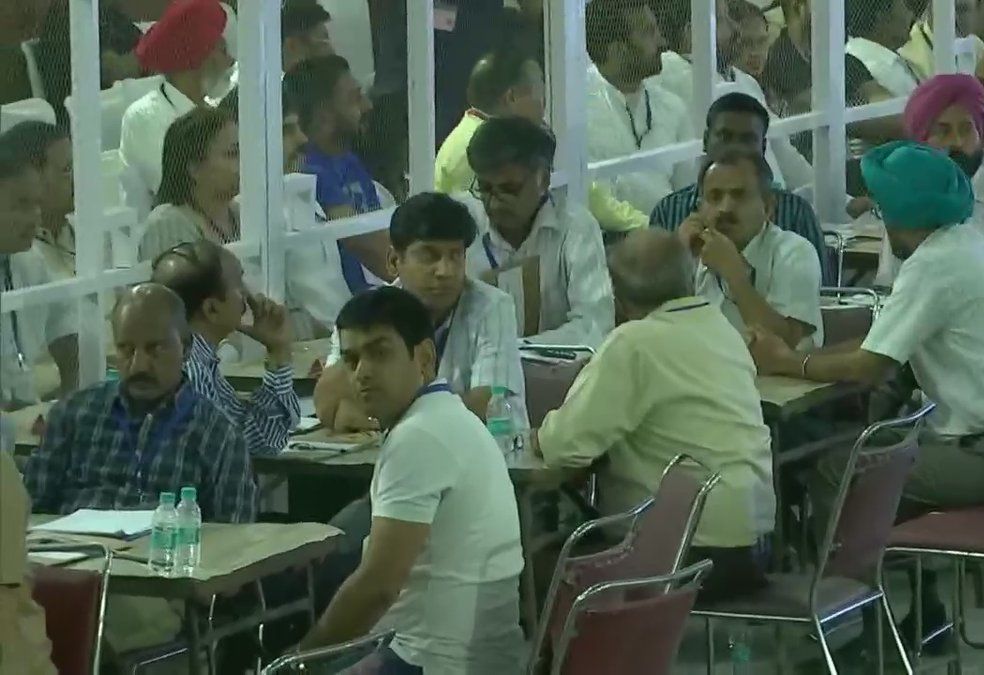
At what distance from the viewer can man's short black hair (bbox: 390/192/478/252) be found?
5.40 m

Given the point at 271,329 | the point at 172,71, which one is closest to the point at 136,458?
the point at 271,329

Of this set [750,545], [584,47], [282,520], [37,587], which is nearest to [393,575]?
[37,587]

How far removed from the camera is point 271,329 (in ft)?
17.8

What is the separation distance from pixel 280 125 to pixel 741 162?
4.36ft

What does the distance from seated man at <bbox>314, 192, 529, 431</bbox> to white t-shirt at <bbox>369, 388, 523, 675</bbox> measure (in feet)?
4.46

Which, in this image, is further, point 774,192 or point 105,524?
point 774,192

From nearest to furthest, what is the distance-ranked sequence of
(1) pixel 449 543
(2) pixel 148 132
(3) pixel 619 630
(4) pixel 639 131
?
(3) pixel 619 630, (1) pixel 449 543, (2) pixel 148 132, (4) pixel 639 131

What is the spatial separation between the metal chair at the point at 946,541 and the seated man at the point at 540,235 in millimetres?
1368

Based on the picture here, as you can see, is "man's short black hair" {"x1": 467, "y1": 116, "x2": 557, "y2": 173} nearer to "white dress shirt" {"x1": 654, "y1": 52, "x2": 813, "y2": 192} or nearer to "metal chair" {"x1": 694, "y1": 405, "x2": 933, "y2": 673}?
"white dress shirt" {"x1": 654, "y1": 52, "x2": 813, "y2": 192}

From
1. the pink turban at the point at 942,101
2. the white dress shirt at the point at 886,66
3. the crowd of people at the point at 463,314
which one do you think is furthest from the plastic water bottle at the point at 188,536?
the white dress shirt at the point at 886,66

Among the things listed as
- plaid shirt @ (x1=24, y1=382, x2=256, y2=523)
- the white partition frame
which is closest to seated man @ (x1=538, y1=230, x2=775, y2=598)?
plaid shirt @ (x1=24, y1=382, x2=256, y2=523)

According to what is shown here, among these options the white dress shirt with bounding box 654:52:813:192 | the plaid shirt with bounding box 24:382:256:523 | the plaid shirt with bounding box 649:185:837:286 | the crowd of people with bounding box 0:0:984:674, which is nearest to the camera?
the crowd of people with bounding box 0:0:984:674

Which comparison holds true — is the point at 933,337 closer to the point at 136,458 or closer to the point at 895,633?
the point at 895,633

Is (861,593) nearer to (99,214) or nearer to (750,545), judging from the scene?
(750,545)
